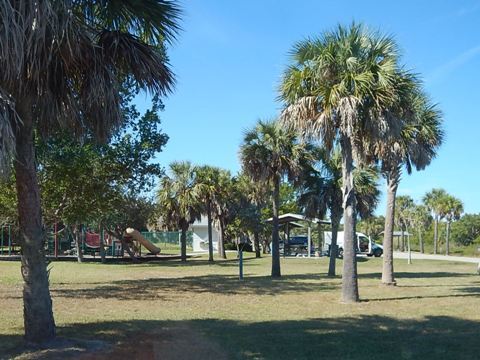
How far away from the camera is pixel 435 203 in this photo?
72.2 metres

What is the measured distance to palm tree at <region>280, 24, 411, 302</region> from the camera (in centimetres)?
1438

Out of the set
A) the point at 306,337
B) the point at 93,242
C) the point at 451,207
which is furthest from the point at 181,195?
the point at 451,207

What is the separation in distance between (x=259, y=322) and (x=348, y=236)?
4385 mm

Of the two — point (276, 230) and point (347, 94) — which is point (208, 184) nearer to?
point (276, 230)

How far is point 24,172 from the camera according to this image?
8508 millimetres

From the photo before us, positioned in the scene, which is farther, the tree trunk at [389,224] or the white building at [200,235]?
the white building at [200,235]

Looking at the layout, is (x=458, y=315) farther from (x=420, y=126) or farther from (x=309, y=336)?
(x=420, y=126)

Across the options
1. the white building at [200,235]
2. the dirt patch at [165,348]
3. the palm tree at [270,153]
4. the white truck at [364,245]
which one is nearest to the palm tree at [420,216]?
the white truck at [364,245]

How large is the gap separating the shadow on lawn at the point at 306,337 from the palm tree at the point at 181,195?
2812 centimetres

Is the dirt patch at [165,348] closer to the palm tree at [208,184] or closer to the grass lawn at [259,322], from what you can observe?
the grass lawn at [259,322]

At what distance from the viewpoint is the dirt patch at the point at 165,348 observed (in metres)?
8.17

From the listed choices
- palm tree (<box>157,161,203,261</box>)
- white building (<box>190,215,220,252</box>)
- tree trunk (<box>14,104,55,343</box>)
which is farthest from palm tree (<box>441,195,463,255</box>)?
tree trunk (<box>14,104,55,343</box>)

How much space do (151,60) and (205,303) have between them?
7.84 m

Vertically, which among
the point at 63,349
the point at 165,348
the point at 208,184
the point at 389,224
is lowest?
the point at 165,348
